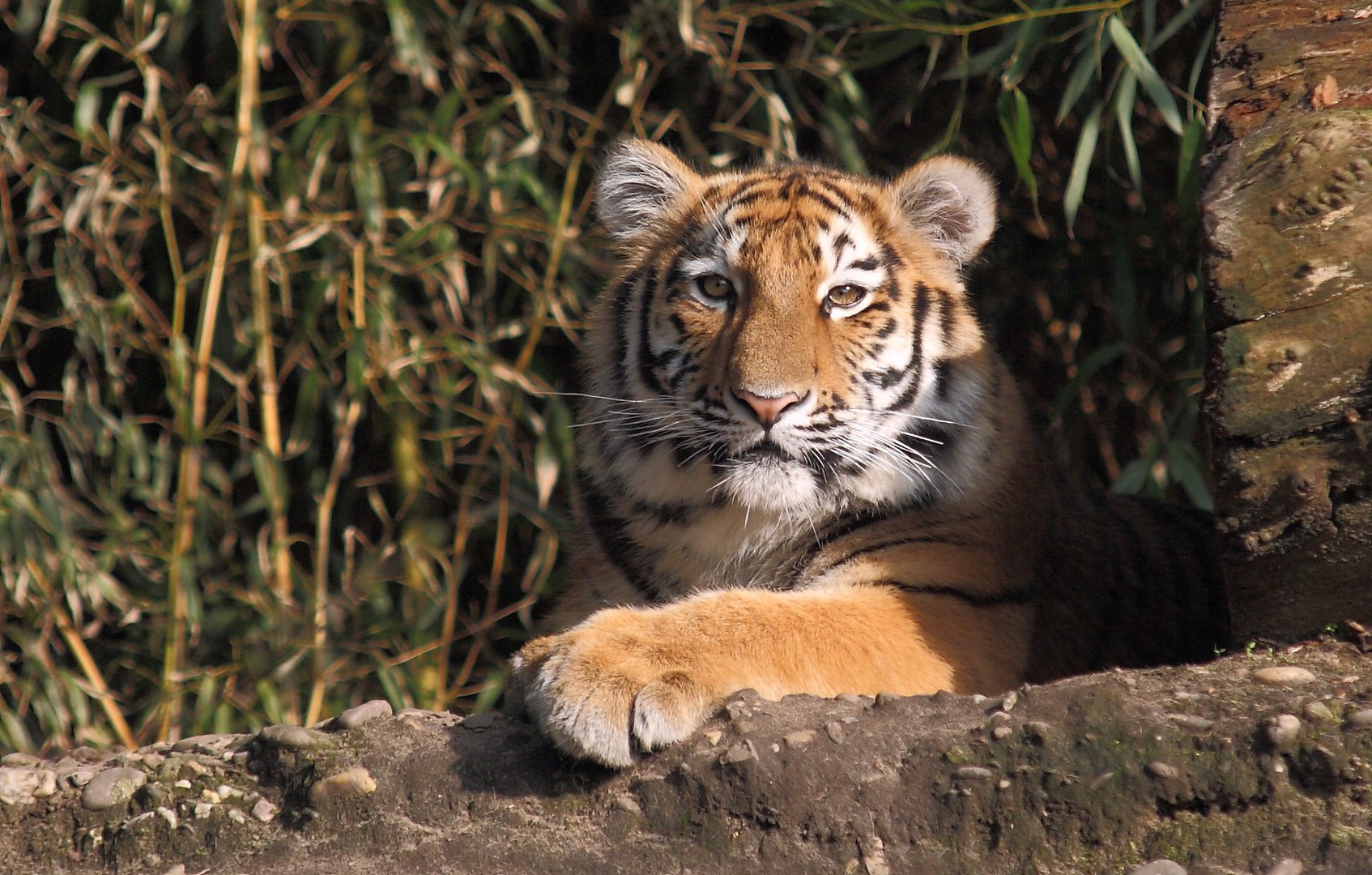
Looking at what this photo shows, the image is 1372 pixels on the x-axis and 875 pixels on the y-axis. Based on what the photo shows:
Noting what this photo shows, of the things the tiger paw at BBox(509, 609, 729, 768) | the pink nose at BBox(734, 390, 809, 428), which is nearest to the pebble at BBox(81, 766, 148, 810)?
the tiger paw at BBox(509, 609, 729, 768)

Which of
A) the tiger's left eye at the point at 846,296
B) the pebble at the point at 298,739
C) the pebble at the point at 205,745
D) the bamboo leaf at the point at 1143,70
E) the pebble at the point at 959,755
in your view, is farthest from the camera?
the bamboo leaf at the point at 1143,70

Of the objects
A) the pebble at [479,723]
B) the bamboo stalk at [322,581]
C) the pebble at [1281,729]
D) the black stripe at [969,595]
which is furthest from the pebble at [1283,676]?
the bamboo stalk at [322,581]

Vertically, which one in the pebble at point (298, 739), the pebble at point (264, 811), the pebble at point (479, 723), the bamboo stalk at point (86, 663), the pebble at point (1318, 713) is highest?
the pebble at point (1318, 713)

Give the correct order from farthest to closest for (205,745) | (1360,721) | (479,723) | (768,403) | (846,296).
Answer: (846,296)
(768,403)
(205,745)
(479,723)
(1360,721)

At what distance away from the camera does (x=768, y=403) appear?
2.35m

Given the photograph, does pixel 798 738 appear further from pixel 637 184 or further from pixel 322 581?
pixel 322 581

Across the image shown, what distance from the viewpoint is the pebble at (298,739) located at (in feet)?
6.54

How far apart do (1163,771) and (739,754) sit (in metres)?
0.51

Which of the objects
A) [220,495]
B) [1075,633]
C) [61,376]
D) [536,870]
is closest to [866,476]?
[1075,633]

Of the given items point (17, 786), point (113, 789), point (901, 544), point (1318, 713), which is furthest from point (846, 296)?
point (17, 786)

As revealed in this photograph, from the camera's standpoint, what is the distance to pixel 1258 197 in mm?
2146

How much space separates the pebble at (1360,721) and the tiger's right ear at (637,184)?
1.70 metres

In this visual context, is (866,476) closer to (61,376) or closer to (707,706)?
(707,706)

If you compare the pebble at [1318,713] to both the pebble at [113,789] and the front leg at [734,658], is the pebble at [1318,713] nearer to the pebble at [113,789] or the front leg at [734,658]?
the front leg at [734,658]
